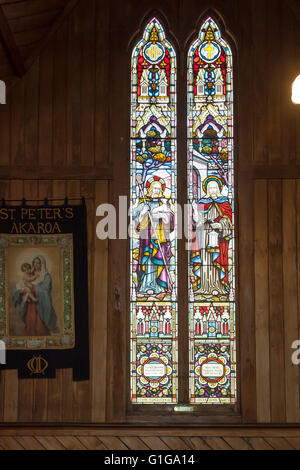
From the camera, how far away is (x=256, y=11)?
6062 millimetres

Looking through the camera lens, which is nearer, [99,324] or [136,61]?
[99,324]

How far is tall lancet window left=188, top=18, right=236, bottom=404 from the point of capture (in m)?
5.80

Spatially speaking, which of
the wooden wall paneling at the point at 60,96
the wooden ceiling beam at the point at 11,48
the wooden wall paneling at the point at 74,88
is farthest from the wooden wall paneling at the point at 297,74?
the wooden ceiling beam at the point at 11,48

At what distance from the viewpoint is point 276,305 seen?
5.75 meters

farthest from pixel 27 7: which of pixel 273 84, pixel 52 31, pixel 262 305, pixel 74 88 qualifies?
pixel 262 305

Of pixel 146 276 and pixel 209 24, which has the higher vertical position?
pixel 209 24

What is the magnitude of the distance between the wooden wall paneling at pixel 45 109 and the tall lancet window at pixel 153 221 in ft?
2.31

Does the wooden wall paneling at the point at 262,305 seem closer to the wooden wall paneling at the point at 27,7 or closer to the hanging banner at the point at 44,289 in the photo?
the hanging banner at the point at 44,289

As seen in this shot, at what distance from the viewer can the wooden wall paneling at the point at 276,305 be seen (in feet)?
18.6

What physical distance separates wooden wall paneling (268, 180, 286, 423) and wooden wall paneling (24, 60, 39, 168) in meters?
2.01

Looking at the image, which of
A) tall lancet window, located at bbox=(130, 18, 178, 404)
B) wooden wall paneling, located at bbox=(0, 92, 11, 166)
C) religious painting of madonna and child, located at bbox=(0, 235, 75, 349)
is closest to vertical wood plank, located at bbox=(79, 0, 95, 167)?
tall lancet window, located at bbox=(130, 18, 178, 404)
